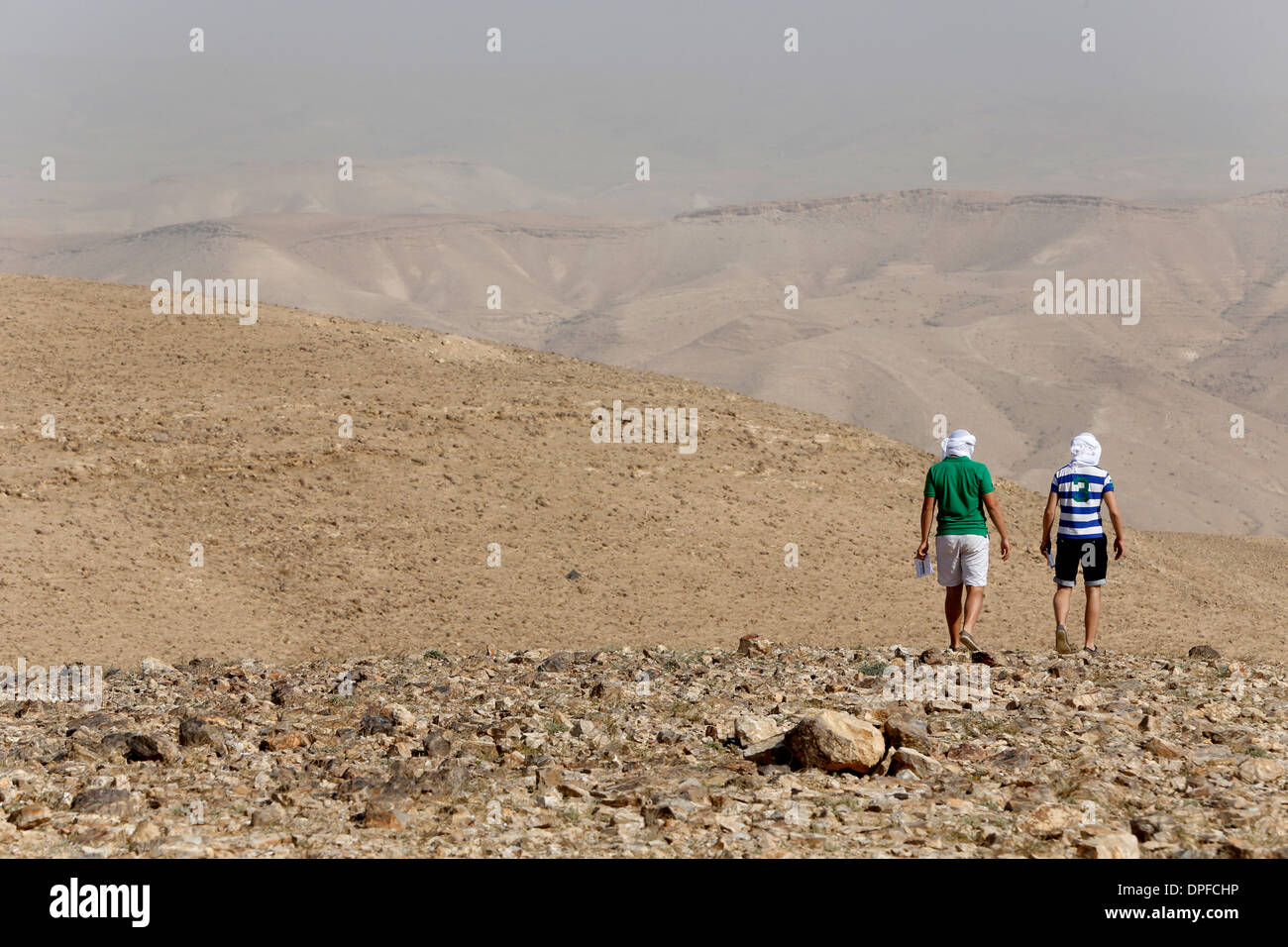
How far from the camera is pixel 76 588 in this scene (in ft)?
47.1

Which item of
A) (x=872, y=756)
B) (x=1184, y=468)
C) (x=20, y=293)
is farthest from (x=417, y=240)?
(x=872, y=756)

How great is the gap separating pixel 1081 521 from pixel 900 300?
99.7m

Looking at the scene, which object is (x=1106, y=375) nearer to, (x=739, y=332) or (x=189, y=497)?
(x=739, y=332)

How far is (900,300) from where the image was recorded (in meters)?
106

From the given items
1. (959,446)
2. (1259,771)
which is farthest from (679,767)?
(959,446)

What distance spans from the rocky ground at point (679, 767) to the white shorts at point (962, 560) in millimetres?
614

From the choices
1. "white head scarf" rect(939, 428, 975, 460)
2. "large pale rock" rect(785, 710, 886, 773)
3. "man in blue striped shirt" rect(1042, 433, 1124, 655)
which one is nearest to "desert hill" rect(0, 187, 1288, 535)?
"man in blue striped shirt" rect(1042, 433, 1124, 655)

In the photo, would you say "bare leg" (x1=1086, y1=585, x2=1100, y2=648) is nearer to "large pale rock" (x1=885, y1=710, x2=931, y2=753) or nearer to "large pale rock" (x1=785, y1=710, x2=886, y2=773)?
"large pale rock" (x1=885, y1=710, x2=931, y2=753)

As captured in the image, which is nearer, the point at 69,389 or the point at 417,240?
the point at 69,389

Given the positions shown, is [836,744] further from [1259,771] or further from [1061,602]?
[1061,602]

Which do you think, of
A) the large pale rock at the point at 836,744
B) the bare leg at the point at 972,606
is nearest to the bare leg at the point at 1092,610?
the bare leg at the point at 972,606

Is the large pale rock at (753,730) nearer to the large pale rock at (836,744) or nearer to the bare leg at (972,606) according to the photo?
the large pale rock at (836,744)

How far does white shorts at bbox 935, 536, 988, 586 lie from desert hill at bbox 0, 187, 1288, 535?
4616 cm

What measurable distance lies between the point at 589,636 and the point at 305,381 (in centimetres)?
842
